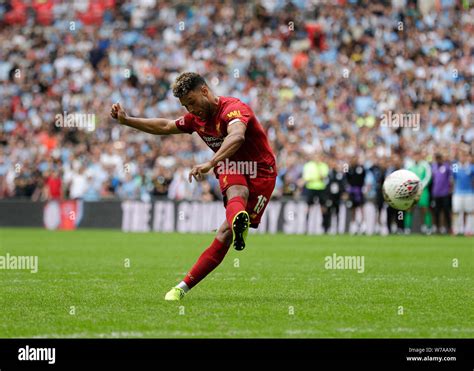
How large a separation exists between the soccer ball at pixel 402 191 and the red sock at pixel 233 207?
2.54 m

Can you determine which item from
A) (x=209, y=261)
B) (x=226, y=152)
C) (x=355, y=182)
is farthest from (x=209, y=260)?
(x=355, y=182)

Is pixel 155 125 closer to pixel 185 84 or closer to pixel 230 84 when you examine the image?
pixel 185 84

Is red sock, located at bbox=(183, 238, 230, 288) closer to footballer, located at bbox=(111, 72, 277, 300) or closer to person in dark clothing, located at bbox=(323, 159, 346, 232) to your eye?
footballer, located at bbox=(111, 72, 277, 300)

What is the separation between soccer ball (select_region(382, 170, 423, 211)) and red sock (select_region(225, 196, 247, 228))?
A: 254 cm

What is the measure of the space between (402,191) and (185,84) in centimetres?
330

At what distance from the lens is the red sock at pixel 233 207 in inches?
361

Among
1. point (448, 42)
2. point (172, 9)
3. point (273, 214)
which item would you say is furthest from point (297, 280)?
point (172, 9)

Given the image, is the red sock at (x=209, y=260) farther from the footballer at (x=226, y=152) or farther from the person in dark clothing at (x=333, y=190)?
the person in dark clothing at (x=333, y=190)

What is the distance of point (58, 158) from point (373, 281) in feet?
66.9

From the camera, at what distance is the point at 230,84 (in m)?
30.8

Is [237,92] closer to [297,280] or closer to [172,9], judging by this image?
[172,9]

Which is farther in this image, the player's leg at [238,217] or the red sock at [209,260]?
the red sock at [209,260]
